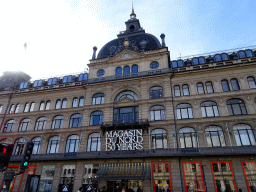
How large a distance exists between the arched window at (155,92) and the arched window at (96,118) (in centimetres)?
991

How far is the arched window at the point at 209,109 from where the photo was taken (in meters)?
30.0

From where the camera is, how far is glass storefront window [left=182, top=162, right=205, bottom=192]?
25464mm

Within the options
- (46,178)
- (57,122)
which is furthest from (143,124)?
(46,178)

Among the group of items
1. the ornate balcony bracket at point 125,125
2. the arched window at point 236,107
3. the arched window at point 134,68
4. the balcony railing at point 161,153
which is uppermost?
the arched window at point 134,68

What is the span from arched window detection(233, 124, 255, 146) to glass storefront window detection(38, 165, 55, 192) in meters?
30.0

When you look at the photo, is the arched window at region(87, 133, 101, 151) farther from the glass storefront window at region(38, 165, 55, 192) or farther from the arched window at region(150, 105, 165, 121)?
the arched window at region(150, 105, 165, 121)

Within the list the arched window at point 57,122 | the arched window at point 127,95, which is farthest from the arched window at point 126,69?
the arched window at point 57,122

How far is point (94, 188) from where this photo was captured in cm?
2858

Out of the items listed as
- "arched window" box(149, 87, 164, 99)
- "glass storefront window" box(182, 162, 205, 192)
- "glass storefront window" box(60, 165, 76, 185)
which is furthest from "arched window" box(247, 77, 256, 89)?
"glass storefront window" box(60, 165, 76, 185)

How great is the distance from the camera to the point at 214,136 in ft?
93.1

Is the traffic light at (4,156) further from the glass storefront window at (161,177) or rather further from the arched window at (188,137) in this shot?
the arched window at (188,137)

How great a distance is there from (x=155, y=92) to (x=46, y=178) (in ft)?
78.8

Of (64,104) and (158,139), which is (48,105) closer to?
(64,104)

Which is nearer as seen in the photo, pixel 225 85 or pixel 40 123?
pixel 225 85
